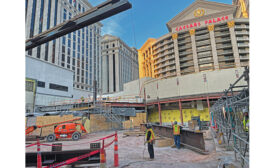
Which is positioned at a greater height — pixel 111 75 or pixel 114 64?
pixel 114 64

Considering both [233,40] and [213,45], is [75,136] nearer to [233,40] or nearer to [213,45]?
[213,45]

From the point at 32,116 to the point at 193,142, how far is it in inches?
772

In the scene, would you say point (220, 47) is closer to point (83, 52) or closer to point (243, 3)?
point (243, 3)

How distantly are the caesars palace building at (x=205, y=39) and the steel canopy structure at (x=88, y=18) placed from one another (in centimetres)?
3847

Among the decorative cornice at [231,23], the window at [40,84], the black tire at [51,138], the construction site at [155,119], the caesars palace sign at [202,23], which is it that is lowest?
the black tire at [51,138]

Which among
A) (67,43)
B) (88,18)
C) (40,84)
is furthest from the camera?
(67,43)

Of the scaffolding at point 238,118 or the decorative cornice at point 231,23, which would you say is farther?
the decorative cornice at point 231,23

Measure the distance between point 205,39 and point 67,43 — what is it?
183ft

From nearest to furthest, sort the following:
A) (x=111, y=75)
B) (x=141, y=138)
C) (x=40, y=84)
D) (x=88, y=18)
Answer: (x=88, y=18) → (x=141, y=138) → (x=40, y=84) → (x=111, y=75)

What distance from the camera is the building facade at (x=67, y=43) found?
67000 millimetres

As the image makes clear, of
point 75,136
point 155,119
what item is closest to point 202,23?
point 155,119

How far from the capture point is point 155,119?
131 ft

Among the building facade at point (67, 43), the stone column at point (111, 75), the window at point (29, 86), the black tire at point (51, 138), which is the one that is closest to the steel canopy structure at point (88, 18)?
the black tire at point (51, 138)

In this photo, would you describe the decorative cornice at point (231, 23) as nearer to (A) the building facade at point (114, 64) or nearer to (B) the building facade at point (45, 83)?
(B) the building facade at point (45, 83)
